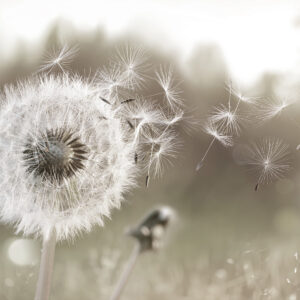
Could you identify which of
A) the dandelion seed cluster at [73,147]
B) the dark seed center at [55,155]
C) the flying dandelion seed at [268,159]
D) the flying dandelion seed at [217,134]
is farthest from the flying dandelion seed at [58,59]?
the flying dandelion seed at [268,159]

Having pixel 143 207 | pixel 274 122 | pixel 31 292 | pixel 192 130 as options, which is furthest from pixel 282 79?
pixel 31 292

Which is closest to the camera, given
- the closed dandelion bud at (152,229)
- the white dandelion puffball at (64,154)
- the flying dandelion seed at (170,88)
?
the closed dandelion bud at (152,229)

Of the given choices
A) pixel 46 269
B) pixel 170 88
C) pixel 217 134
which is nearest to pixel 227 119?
pixel 217 134

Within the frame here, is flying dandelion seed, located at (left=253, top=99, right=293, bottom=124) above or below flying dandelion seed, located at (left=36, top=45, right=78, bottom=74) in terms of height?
below

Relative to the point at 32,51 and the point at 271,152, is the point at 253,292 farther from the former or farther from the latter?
the point at 32,51

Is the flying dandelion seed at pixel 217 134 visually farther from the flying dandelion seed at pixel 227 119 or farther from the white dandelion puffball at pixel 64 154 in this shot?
the white dandelion puffball at pixel 64 154

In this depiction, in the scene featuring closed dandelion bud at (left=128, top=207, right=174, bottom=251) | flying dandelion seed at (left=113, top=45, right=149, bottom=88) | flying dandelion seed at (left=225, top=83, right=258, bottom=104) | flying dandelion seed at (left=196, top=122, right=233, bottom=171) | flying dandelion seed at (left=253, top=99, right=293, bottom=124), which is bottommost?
closed dandelion bud at (left=128, top=207, right=174, bottom=251)

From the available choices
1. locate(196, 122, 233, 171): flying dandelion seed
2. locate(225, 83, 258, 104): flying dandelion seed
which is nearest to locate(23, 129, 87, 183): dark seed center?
locate(196, 122, 233, 171): flying dandelion seed

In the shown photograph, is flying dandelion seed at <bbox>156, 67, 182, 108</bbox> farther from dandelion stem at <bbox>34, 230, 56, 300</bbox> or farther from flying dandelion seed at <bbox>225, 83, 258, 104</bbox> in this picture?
dandelion stem at <bbox>34, 230, 56, 300</bbox>
